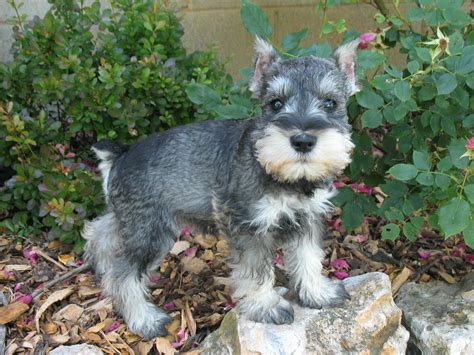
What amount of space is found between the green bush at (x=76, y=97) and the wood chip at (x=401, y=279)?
185cm

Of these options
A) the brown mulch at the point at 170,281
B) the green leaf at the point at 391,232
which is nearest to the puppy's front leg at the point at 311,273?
the green leaf at the point at 391,232

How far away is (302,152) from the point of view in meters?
2.62

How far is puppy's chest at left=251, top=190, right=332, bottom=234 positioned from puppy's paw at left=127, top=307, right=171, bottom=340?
1.03 metres

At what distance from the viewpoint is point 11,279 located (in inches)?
161

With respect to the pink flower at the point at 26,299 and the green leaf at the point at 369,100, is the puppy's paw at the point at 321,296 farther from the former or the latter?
the pink flower at the point at 26,299

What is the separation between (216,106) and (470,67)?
147 centimetres

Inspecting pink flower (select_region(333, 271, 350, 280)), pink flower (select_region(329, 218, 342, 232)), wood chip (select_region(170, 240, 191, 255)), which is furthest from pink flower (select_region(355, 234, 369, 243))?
wood chip (select_region(170, 240, 191, 255))

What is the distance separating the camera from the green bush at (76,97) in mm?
4230

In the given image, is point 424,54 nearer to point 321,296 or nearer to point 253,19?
point 253,19

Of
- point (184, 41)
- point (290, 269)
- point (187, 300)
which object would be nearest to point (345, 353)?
point (290, 269)

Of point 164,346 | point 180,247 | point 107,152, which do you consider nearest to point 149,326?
point 164,346

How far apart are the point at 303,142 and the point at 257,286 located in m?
1.01

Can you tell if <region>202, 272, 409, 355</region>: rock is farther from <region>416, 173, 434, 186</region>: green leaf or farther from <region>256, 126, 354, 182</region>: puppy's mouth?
<region>256, 126, 354, 182</region>: puppy's mouth

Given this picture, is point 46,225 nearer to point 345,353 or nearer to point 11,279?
point 11,279
